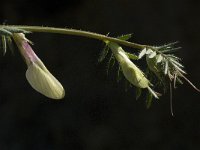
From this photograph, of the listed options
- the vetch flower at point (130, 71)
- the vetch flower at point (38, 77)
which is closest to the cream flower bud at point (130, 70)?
the vetch flower at point (130, 71)

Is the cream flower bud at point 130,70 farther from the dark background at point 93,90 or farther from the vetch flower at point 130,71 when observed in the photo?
A: the dark background at point 93,90

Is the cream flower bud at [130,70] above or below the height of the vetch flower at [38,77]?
below

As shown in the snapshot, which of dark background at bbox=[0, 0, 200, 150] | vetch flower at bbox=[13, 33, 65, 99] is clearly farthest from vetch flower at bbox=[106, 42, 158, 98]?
dark background at bbox=[0, 0, 200, 150]

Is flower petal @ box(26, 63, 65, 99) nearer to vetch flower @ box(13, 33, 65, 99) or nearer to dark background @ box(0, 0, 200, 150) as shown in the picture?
vetch flower @ box(13, 33, 65, 99)

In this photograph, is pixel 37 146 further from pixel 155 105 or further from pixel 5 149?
pixel 155 105

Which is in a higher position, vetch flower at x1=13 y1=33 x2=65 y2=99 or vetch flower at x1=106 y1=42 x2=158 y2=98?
vetch flower at x1=13 y1=33 x2=65 y2=99
